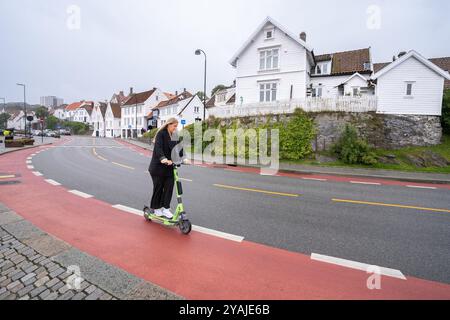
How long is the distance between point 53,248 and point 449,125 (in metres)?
23.5

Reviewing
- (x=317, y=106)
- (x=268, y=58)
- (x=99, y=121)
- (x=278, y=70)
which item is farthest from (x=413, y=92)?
(x=99, y=121)

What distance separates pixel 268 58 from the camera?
84.3ft

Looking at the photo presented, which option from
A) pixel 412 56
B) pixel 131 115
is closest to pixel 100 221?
pixel 412 56

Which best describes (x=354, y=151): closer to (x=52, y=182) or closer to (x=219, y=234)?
(x=219, y=234)

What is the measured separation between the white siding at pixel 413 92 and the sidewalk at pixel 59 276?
1970cm

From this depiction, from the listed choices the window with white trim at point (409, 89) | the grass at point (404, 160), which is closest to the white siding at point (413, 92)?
the window with white trim at point (409, 89)

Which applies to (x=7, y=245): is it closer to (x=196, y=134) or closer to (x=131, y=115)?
(x=196, y=134)

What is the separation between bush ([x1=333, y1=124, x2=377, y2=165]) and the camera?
14.3 metres

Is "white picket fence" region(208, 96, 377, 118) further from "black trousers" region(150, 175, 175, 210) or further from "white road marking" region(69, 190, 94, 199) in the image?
"black trousers" region(150, 175, 175, 210)

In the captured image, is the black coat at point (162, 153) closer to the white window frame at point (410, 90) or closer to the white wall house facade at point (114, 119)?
the white window frame at point (410, 90)

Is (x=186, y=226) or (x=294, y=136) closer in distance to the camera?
(x=186, y=226)

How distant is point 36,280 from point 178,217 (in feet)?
7.27

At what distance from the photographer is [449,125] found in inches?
658

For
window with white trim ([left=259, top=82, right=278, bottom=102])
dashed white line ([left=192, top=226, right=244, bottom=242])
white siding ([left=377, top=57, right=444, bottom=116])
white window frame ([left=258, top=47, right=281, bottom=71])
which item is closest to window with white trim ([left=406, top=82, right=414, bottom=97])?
white siding ([left=377, top=57, right=444, bottom=116])
